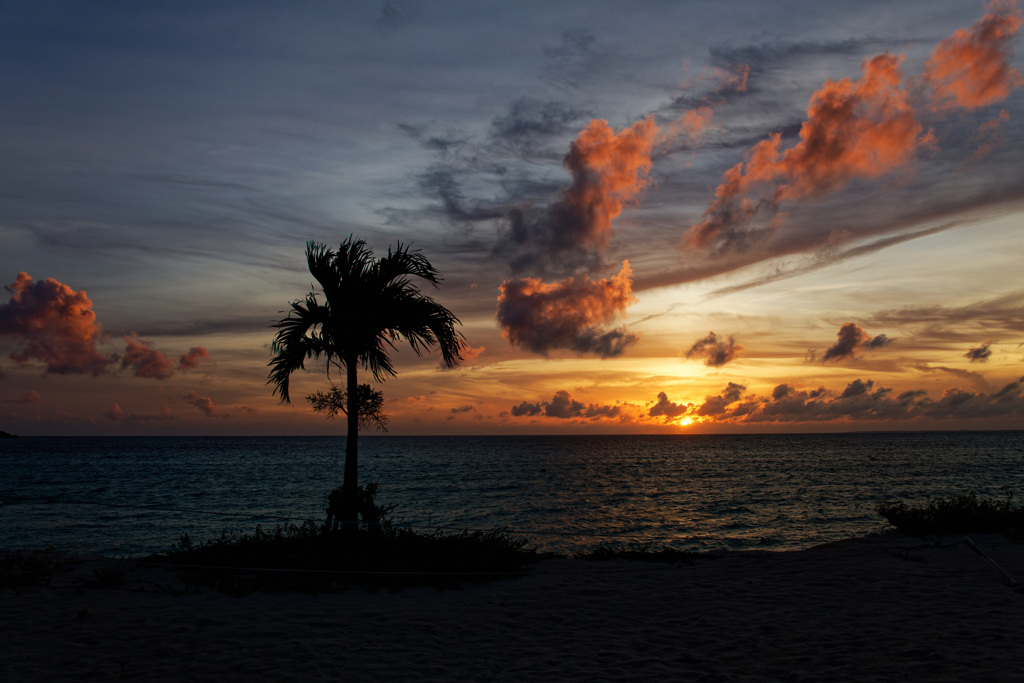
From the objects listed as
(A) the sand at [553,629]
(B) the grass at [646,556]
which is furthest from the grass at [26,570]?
(B) the grass at [646,556]

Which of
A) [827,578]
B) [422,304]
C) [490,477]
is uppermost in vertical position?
[422,304]

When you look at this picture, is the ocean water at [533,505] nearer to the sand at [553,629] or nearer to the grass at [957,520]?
the sand at [553,629]

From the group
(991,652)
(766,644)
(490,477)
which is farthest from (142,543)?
(490,477)

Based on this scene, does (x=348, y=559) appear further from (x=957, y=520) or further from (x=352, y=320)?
(x=957, y=520)

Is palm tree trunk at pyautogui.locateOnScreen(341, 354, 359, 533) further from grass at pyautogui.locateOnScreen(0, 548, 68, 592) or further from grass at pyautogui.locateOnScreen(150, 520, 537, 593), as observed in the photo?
grass at pyautogui.locateOnScreen(0, 548, 68, 592)

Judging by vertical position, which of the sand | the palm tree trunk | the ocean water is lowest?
the ocean water

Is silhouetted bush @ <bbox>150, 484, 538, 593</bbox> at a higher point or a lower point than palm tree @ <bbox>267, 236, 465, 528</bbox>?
lower

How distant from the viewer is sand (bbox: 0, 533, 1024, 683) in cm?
758

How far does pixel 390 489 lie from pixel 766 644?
4522cm

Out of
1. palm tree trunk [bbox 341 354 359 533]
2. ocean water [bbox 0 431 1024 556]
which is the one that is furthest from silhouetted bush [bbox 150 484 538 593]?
ocean water [bbox 0 431 1024 556]

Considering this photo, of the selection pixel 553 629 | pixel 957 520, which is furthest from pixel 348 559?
pixel 957 520

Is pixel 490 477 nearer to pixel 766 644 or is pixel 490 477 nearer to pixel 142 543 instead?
pixel 142 543

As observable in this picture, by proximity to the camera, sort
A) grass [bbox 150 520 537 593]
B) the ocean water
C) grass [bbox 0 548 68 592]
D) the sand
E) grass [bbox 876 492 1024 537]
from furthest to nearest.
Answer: the ocean water, grass [bbox 876 492 1024 537], grass [bbox 150 520 537 593], grass [bbox 0 548 68 592], the sand

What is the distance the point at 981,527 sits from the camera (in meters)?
17.3
